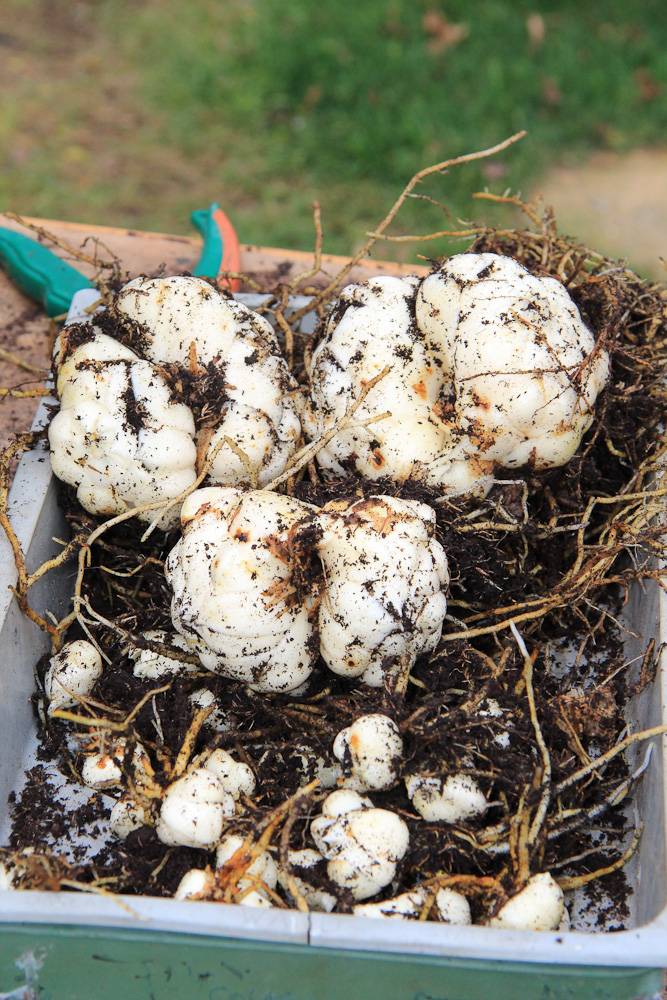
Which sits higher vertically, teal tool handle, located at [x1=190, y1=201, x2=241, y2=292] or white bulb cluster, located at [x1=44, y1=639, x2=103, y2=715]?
teal tool handle, located at [x1=190, y1=201, x2=241, y2=292]

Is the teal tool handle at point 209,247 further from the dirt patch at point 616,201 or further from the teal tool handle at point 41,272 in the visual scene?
the dirt patch at point 616,201

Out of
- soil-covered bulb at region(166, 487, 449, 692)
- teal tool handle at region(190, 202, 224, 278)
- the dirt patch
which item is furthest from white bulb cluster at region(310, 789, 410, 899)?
the dirt patch

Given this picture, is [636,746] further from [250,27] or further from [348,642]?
[250,27]

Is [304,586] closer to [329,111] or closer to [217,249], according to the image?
[217,249]

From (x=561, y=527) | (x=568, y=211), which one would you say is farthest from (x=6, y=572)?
(x=568, y=211)

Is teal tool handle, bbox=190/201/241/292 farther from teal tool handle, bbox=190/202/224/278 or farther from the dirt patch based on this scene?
the dirt patch
